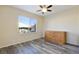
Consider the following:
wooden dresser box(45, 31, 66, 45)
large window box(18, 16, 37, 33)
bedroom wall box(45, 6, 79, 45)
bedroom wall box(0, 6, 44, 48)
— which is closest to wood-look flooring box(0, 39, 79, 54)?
bedroom wall box(0, 6, 44, 48)

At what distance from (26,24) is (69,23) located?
2.93 metres

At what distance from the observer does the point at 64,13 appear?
6.18m

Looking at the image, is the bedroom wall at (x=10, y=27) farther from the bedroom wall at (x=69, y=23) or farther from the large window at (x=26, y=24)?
the bedroom wall at (x=69, y=23)

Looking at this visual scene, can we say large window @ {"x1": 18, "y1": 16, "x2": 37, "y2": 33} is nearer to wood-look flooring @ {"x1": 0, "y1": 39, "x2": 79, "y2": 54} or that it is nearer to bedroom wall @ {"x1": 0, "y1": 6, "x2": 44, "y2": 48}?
bedroom wall @ {"x1": 0, "y1": 6, "x2": 44, "y2": 48}

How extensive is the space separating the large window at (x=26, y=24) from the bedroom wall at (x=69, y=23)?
1538 mm

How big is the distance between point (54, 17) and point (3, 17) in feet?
12.5

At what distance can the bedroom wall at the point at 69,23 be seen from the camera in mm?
5496

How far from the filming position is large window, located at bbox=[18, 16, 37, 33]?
6150 mm

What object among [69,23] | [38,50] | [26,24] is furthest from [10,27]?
[69,23]

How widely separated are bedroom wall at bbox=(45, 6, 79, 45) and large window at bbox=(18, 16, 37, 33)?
1.54m

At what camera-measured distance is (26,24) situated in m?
6.78
